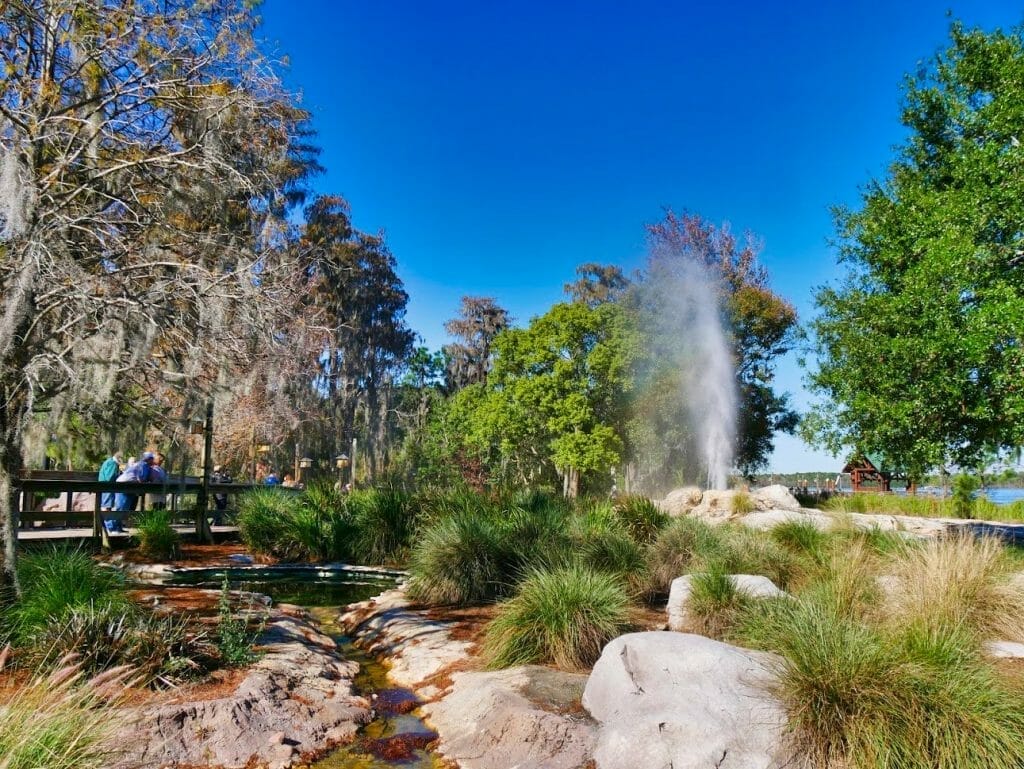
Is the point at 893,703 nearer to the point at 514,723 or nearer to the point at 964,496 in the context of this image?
the point at 514,723

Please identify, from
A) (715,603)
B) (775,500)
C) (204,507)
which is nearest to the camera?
(715,603)

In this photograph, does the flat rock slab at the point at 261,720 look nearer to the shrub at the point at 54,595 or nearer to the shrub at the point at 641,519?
the shrub at the point at 54,595

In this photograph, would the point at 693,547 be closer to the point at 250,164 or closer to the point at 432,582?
the point at 432,582

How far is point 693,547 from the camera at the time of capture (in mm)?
8961

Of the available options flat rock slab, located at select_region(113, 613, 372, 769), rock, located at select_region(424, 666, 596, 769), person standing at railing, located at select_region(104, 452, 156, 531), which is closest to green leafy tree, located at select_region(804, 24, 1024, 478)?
rock, located at select_region(424, 666, 596, 769)

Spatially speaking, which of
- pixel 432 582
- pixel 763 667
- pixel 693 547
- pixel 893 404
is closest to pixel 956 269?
pixel 893 404

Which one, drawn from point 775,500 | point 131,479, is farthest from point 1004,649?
point 131,479

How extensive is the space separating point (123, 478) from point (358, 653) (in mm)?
8023

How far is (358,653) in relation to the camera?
6824 millimetres

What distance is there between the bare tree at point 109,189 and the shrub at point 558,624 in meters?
3.28

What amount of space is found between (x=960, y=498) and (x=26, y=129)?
23345 mm

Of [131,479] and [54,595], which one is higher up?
[131,479]

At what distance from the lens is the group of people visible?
11.7m

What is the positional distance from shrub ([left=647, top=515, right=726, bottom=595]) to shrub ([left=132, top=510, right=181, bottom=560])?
750 centimetres
